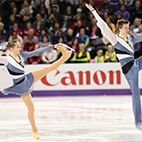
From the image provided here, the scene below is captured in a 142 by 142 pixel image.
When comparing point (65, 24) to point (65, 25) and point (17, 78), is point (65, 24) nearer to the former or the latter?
point (65, 25)

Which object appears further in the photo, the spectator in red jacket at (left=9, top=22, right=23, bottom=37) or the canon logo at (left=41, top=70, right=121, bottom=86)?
the spectator in red jacket at (left=9, top=22, right=23, bottom=37)

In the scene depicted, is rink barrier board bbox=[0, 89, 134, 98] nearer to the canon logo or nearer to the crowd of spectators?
the canon logo

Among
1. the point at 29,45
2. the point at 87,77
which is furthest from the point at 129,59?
the point at 29,45

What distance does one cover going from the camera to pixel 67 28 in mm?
10453

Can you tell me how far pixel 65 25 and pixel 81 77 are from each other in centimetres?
259

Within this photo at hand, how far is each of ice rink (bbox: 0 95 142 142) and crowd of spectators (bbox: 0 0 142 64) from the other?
147 centimetres

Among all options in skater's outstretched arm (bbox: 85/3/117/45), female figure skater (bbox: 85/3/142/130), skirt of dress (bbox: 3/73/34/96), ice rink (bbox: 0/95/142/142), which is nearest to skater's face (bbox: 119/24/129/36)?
female figure skater (bbox: 85/3/142/130)

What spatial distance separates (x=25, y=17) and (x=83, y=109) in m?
5.05

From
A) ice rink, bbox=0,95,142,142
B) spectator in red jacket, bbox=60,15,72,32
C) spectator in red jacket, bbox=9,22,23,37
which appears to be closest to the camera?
ice rink, bbox=0,95,142,142

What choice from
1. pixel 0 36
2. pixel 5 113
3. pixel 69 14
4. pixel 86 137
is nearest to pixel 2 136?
pixel 86 137

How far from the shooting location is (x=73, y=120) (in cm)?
545

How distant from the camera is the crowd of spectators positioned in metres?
9.09

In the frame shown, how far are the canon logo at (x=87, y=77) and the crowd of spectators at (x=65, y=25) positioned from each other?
0.44 meters

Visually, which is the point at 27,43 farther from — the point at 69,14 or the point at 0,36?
the point at 69,14
